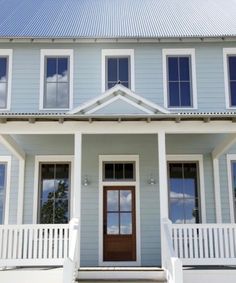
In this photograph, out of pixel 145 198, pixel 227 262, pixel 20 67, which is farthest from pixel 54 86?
pixel 227 262

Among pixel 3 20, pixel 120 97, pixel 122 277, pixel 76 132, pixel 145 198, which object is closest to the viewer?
pixel 122 277

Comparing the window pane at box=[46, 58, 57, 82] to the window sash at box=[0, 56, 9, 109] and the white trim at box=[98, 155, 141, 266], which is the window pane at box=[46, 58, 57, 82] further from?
the white trim at box=[98, 155, 141, 266]

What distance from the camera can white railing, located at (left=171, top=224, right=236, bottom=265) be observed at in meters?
9.02

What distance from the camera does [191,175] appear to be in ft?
38.1

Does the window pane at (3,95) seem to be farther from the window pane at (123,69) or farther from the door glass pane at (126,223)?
the door glass pane at (126,223)

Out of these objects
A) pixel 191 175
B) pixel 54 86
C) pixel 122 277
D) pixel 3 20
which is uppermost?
pixel 3 20

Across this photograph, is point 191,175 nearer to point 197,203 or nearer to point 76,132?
point 197,203

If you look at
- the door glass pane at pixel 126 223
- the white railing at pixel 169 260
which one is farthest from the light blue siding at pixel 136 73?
the white railing at pixel 169 260

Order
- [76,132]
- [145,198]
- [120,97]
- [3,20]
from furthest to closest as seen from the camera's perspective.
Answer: [3,20] → [145,198] → [120,97] → [76,132]

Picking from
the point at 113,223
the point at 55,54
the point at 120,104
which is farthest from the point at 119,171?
the point at 55,54

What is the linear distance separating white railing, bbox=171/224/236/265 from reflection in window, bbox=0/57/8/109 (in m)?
5.95

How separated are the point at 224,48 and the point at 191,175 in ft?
12.4

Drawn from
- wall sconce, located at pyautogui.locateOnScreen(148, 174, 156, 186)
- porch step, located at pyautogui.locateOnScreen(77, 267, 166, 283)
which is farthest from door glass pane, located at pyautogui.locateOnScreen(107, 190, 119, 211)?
porch step, located at pyautogui.locateOnScreen(77, 267, 166, 283)

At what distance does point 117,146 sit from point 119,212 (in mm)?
1702
